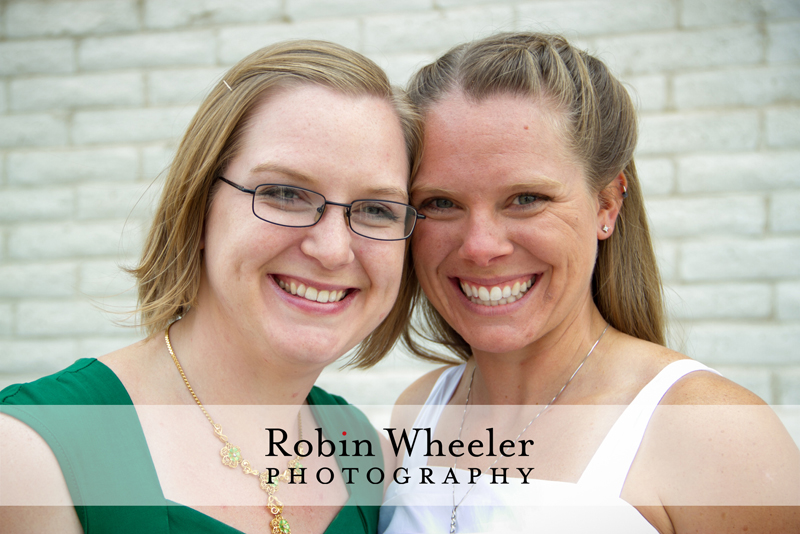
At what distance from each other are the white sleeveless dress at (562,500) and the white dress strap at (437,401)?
0.89ft

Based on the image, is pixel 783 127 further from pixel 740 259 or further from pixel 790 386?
pixel 790 386

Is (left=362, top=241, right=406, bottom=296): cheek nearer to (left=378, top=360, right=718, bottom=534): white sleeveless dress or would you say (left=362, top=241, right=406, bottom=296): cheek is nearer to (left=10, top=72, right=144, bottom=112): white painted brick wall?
(left=378, top=360, right=718, bottom=534): white sleeveless dress

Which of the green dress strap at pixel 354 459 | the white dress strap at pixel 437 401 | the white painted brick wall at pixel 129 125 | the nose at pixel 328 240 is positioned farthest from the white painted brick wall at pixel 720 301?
the white painted brick wall at pixel 129 125

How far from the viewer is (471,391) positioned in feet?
7.72

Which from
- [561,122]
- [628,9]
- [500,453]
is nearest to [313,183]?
[561,122]

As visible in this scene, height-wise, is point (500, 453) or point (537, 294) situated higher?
point (537, 294)

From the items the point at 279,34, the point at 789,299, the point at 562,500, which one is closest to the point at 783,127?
the point at 789,299

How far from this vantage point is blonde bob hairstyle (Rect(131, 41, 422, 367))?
1.63 m

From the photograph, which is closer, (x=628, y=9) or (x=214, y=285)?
(x=214, y=285)

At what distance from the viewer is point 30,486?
1.27 meters

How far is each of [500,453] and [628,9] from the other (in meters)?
2.79

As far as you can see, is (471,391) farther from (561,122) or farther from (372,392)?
(372,392)

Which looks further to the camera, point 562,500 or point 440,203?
point 440,203

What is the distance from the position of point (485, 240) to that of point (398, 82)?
2.13 m
